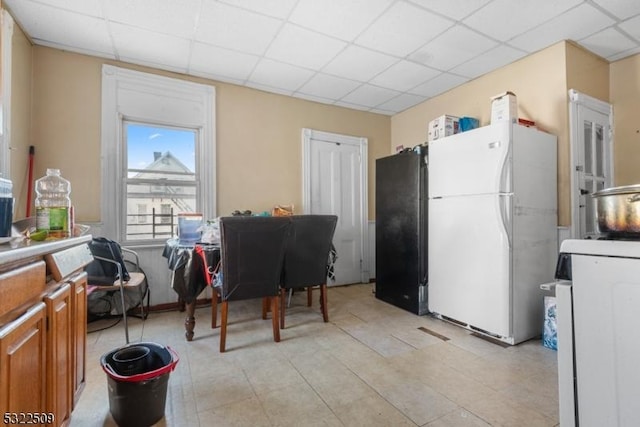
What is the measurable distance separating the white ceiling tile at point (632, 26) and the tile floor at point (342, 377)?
2692 millimetres

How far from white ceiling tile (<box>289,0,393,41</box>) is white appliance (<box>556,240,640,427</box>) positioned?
83.7 inches

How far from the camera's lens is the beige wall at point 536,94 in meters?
2.69

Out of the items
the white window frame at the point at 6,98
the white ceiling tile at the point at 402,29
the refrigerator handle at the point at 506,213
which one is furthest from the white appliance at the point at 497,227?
the white window frame at the point at 6,98

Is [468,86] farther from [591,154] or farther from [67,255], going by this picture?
[67,255]

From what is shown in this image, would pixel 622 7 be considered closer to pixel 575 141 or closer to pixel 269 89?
pixel 575 141

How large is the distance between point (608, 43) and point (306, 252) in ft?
10.8

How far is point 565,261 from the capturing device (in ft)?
3.89

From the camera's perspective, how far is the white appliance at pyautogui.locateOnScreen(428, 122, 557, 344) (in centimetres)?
240

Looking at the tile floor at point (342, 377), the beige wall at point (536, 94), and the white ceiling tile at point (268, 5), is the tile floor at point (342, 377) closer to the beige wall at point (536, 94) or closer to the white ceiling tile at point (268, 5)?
the beige wall at point (536, 94)

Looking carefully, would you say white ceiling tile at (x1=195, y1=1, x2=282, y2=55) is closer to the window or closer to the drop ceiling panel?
the window

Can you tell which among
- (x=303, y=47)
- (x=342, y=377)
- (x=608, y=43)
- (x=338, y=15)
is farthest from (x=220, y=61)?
(x=608, y=43)

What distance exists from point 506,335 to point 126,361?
8.67 feet

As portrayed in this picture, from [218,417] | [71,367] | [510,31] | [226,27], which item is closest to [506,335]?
[218,417]

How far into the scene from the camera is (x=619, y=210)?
42.8 inches
